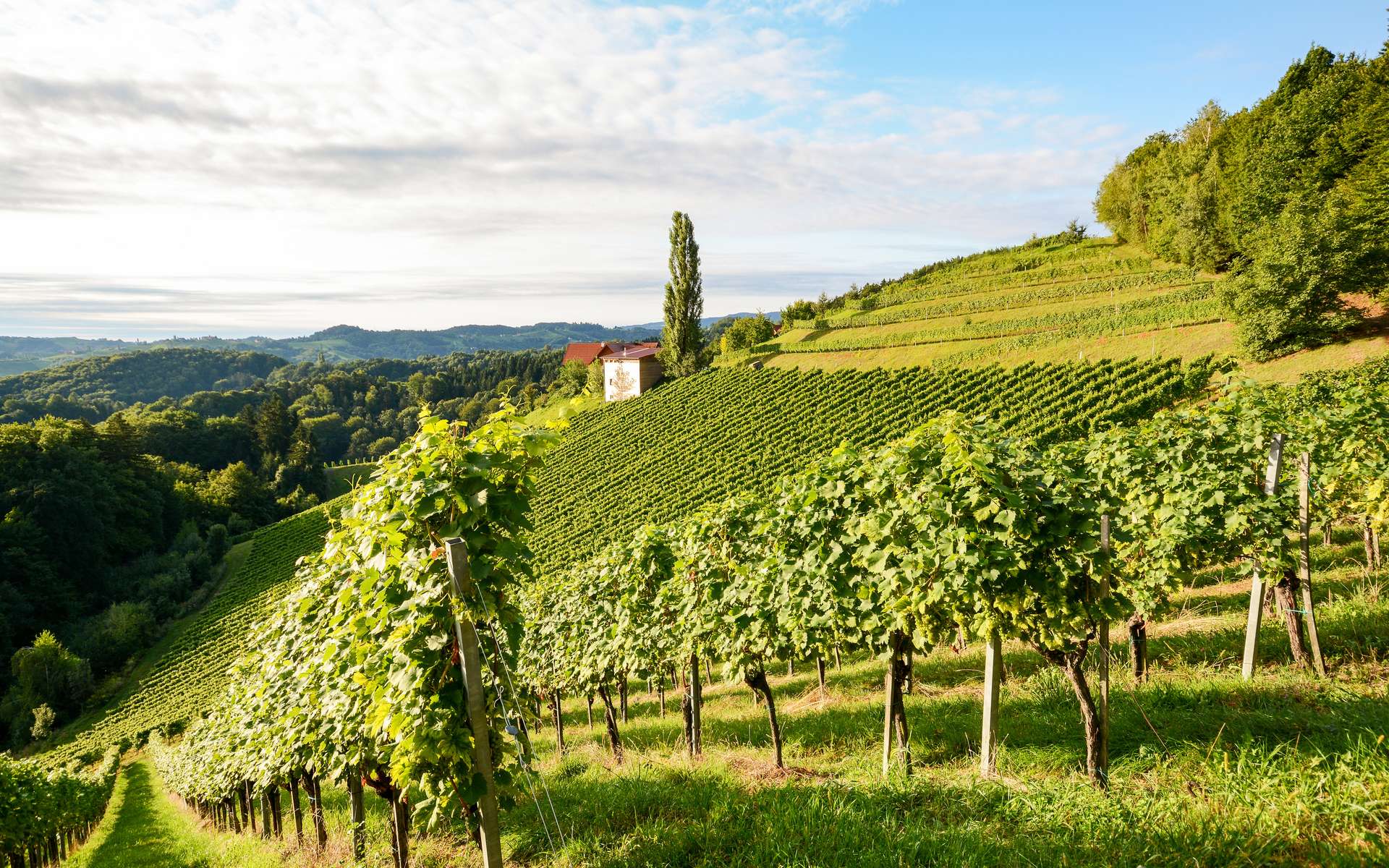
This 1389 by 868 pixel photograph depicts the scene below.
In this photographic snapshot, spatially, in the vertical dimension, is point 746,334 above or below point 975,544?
above

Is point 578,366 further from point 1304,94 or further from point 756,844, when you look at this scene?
point 756,844

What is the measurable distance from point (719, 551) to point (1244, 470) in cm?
656

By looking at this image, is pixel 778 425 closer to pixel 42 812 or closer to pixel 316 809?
pixel 316 809

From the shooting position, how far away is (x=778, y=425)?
40312 mm

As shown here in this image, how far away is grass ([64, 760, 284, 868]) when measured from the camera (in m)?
8.39

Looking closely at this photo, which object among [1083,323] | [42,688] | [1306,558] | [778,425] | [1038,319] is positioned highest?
[1038,319]

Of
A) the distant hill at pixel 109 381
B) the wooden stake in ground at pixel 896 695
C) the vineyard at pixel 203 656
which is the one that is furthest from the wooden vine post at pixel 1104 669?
the distant hill at pixel 109 381

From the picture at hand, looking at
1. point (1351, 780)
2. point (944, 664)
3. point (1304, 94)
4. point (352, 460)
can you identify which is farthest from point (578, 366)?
point (1351, 780)

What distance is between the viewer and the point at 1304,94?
36.2 m

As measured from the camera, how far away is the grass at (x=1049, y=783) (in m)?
3.10

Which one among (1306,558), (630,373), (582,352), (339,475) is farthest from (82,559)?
(1306,558)

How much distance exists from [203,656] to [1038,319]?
61.1 m

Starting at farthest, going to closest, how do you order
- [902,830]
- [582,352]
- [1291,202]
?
[582,352] < [1291,202] < [902,830]

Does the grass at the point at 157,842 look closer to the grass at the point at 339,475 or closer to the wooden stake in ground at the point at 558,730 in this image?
the wooden stake in ground at the point at 558,730
